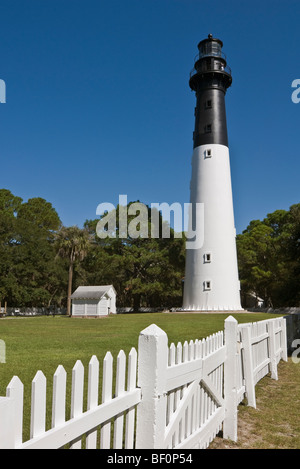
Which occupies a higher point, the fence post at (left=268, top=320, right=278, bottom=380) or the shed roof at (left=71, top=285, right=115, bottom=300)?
the shed roof at (left=71, top=285, right=115, bottom=300)

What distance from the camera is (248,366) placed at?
6793 millimetres

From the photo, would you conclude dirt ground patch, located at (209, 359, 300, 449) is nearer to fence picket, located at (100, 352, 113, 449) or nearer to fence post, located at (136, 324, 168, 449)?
fence post, located at (136, 324, 168, 449)

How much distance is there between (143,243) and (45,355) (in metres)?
37.3

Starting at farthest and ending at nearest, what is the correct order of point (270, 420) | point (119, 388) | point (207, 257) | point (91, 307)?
1. point (91, 307)
2. point (207, 257)
3. point (270, 420)
4. point (119, 388)

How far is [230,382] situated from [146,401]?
2.65 metres

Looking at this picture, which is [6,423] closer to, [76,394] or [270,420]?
[76,394]

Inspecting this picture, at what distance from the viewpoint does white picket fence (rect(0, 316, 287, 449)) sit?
2045 millimetres

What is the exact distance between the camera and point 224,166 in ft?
113

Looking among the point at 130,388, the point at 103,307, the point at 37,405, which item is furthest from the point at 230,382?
the point at 103,307

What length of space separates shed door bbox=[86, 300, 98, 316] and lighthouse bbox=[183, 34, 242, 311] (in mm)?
8044

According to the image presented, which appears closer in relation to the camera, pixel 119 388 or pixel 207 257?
pixel 119 388

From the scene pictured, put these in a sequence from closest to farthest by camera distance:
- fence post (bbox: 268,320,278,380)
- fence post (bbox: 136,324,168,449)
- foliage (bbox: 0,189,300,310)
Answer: fence post (bbox: 136,324,168,449) → fence post (bbox: 268,320,278,380) → foliage (bbox: 0,189,300,310)

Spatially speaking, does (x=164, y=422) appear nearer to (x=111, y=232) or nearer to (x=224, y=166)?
(x=224, y=166)

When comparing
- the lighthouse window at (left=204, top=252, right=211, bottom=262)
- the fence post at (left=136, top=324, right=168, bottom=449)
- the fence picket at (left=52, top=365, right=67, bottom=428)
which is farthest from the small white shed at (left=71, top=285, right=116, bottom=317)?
the fence picket at (left=52, top=365, right=67, bottom=428)
